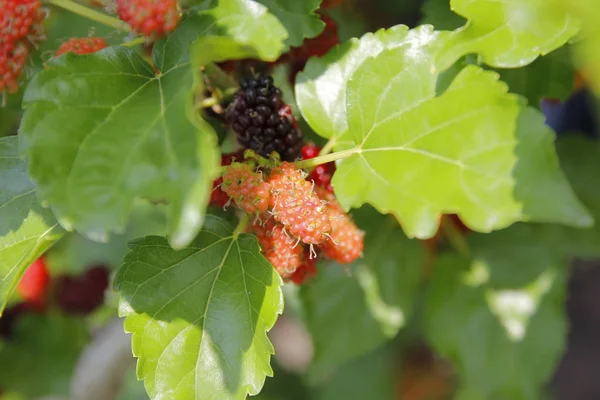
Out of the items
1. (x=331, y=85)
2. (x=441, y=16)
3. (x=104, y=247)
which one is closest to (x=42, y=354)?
(x=104, y=247)

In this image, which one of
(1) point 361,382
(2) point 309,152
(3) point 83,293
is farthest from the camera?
(1) point 361,382

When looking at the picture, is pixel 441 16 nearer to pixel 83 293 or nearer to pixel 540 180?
pixel 540 180

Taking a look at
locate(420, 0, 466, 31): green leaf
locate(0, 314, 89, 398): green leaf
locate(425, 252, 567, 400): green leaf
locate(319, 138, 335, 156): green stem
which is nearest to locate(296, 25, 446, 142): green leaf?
locate(319, 138, 335, 156): green stem

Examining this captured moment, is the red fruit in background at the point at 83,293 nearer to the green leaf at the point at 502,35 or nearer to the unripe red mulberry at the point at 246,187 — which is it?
the unripe red mulberry at the point at 246,187

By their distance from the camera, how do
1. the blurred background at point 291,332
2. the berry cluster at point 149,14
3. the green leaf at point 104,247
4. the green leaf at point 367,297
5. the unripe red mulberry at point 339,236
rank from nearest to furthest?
1. the berry cluster at point 149,14
2. the unripe red mulberry at point 339,236
3. the blurred background at point 291,332
4. the green leaf at point 367,297
5. the green leaf at point 104,247

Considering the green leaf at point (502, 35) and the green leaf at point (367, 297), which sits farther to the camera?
the green leaf at point (367, 297)

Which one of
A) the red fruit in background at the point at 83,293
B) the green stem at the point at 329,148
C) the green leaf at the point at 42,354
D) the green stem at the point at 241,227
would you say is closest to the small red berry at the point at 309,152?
the green stem at the point at 329,148

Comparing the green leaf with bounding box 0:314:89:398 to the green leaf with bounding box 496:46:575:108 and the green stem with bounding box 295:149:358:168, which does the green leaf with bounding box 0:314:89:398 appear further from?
the green leaf with bounding box 496:46:575:108
